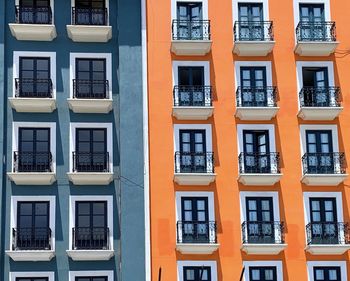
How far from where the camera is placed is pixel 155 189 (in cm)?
3384

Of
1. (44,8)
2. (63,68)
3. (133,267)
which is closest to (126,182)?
(133,267)

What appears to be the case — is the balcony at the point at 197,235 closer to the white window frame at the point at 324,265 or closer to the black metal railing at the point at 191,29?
the white window frame at the point at 324,265

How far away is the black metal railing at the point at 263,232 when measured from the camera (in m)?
33.6

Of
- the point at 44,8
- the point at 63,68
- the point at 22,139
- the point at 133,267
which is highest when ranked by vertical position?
the point at 44,8

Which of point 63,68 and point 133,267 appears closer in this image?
point 133,267

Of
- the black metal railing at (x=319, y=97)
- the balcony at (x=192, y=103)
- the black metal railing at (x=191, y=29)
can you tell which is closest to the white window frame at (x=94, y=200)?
the balcony at (x=192, y=103)

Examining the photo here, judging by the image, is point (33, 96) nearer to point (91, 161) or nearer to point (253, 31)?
point (91, 161)

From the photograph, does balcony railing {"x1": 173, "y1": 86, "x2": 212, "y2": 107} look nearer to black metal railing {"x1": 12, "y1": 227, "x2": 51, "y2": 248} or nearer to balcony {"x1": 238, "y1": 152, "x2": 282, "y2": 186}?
balcony {"x1": 238, "y1": 152, "x2": 282, "y2": 186}

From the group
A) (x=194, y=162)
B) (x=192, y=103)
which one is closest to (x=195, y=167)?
(x=194, y=162)

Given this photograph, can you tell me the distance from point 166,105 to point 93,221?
17.7 ft

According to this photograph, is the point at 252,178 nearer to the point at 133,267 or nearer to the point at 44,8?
the point at 133,267

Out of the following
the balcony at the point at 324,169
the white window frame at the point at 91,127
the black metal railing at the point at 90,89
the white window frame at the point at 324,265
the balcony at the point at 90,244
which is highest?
the black metal railing at the point at 90,89

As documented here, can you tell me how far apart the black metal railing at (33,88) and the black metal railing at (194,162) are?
18.6 ft

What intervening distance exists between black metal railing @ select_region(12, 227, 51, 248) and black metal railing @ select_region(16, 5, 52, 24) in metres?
A: 8.41
